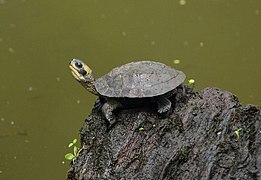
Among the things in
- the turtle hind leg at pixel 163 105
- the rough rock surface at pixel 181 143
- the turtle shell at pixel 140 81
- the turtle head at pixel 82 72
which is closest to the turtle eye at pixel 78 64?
the turtle head at pixel 82 72

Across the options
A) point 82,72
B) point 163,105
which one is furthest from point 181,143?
point 82,72

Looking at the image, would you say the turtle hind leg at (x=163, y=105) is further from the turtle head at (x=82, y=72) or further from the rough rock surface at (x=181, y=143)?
the turtle head at (x=82, y=72)

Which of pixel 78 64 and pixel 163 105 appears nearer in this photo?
pixel 163 105

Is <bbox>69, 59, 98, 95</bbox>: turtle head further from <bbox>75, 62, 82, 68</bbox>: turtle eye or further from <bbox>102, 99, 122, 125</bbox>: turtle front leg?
<bbox>102, 99, 122, 125</bbox>: turtle front leg

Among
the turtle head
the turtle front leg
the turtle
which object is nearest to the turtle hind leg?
the turtle

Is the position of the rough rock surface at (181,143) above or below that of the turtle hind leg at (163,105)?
below

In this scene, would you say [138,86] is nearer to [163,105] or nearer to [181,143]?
[163,105]

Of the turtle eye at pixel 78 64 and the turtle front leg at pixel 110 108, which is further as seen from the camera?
the turtle eye at pixel 78 64
